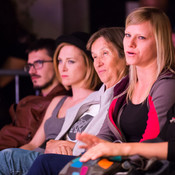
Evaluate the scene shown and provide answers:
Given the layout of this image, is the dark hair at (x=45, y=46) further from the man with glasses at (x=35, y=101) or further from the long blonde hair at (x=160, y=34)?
the long blonde hair at (x=160, y=34)

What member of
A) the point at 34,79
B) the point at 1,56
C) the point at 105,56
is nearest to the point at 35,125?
the point at 34,79

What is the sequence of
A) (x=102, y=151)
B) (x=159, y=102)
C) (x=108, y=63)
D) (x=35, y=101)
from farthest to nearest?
(x=35, y=101) < (x=108, y=63) < (x=159, y=102) < (x=102, y=151)

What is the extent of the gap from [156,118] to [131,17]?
55cm

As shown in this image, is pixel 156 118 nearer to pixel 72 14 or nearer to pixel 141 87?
pixel 141 87

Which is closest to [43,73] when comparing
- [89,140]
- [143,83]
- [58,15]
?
[143,83]

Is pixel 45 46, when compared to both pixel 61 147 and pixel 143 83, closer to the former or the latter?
pixel 61 147

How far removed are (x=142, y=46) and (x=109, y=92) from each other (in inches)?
18.5

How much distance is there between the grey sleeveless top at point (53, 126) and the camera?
281 centimetres

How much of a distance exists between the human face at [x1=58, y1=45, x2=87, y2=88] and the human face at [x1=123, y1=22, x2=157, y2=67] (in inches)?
31.7

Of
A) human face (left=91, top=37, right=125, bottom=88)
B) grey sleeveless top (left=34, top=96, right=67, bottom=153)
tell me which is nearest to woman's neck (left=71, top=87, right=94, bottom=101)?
grey sleeveless top (left=34, top=96, right=67, bottom=153)

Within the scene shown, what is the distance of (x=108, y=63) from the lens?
2566 millimetres

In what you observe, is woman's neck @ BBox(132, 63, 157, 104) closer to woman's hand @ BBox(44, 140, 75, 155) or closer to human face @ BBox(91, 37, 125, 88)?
human face @ BBox(91, 37, 125, 88)

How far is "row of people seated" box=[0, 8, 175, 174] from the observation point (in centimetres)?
200

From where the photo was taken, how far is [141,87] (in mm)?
2156
